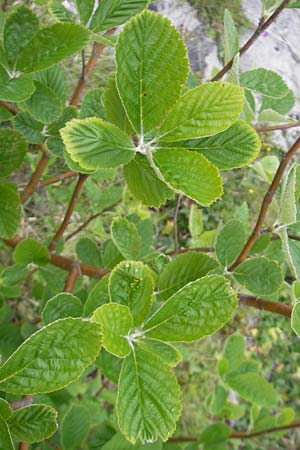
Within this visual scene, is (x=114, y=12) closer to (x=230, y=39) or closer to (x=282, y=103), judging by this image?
(x=230, y=39)

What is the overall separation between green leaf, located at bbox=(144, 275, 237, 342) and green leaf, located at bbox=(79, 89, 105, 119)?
30cm

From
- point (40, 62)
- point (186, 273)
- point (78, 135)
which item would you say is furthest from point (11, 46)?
point (186, 273)

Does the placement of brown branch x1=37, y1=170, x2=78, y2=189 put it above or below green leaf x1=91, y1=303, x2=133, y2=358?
above

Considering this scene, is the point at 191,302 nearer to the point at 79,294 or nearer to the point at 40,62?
the point at 40,62

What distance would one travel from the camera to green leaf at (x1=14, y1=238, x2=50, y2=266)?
3.02 ft

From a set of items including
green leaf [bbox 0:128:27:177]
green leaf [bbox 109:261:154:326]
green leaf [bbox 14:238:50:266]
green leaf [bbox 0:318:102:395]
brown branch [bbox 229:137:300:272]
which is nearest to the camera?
green leaf [bbox 0:318:102:395]

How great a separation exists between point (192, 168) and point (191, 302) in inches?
5.3

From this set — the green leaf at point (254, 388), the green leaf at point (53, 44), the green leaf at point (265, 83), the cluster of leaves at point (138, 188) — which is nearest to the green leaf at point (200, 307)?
the cluster of leaves at point (138, 188)

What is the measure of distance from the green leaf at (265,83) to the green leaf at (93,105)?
0.84 ft

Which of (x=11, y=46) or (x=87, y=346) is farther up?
(x=11, y=46)

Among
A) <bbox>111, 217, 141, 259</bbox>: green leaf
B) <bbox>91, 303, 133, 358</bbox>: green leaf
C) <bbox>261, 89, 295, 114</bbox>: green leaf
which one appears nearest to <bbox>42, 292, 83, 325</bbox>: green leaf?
<bbox>111, 217, 141, 259</bbox>: green leaf

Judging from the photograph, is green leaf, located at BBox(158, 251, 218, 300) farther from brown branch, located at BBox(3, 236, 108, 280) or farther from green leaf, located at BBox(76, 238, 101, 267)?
green leaf, located at BBox(76, 238, 101, 267)

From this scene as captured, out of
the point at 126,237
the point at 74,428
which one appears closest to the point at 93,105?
the point at 126,237

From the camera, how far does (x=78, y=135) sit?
53 centimetres
